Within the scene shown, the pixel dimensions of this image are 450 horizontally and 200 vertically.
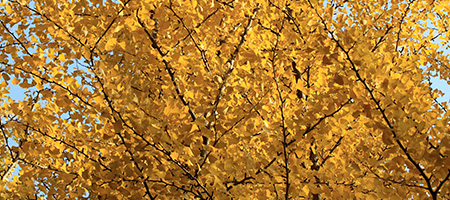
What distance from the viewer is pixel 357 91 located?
5.48 ft

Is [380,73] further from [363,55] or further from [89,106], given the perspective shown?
[89,106]

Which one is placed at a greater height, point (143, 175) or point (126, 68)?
point (126, 68)

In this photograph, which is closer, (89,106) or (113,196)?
(89,106)

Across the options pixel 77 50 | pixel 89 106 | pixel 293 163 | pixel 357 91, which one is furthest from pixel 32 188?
pixel 357 91

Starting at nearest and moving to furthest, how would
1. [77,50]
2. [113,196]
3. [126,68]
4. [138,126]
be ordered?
1. [138,126]
2. [77,50]
3. [113,196]
4. [126,68]

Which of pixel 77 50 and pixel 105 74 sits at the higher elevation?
pixel 77 50

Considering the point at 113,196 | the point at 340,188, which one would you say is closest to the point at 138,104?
the point at 113,196

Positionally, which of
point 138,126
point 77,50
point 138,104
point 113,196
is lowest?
point 113,196

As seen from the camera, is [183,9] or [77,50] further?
[183,9]

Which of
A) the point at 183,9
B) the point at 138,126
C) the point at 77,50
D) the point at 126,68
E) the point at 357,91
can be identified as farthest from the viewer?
the point at 126,68

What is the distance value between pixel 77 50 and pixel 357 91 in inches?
63.2

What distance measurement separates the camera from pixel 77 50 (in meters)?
1.81

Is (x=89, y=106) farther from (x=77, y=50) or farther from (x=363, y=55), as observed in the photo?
(x=363, y=55)

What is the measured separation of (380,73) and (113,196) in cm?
173
